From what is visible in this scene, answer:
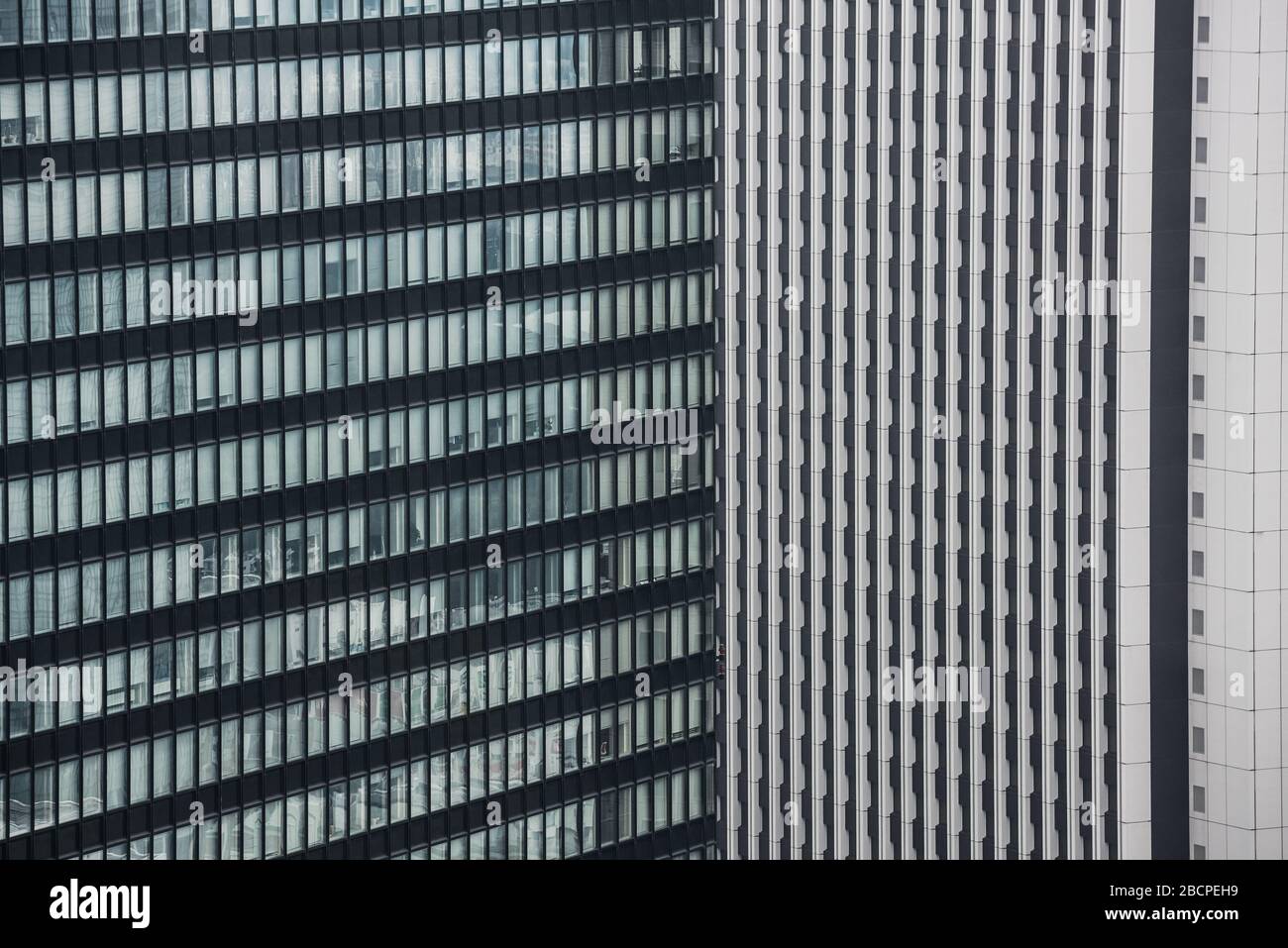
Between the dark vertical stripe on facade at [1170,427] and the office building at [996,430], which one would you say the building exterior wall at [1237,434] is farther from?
the dark vertical stripe on facade at [1170,427]

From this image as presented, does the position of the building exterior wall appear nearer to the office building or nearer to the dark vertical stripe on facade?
the office building

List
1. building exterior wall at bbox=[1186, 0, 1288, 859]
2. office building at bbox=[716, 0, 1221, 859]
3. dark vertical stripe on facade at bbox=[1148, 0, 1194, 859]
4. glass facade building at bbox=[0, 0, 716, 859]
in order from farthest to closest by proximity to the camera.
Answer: office building at bbox=[716, 0, 1221, 859] < dark vertical stripe on facade at bbox=[1148, 0, 1194, 859] < building exterior wall at bbox=[1186, 0, 1288, 859] < glass facade building at bbox=[0, 0, 716, 859]

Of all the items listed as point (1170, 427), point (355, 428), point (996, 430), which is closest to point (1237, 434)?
point (1170, 427)

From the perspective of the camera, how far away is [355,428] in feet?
465

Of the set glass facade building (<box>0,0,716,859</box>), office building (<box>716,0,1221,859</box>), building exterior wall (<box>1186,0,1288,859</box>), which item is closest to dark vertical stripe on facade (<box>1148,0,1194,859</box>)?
office building (<box>716,0,1221,859</box>)

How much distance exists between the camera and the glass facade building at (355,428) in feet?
419

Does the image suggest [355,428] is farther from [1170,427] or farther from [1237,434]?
[1237,434]

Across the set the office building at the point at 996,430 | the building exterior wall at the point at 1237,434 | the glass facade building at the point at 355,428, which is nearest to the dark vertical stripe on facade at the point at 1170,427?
the office building at the point at 996,430

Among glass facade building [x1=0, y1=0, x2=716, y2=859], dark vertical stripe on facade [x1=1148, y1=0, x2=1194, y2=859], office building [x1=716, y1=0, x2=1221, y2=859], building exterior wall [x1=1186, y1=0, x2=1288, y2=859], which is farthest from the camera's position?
office building [x1=716, y1=0, x2=1221, y2=859]

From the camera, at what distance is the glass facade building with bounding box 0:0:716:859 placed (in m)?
128

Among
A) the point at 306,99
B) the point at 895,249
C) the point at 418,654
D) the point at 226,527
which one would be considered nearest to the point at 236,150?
the point at 306,99

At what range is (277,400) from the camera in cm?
13762

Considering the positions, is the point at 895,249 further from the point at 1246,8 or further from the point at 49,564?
the point at 49,564

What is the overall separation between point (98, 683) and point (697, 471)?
42.2 m
